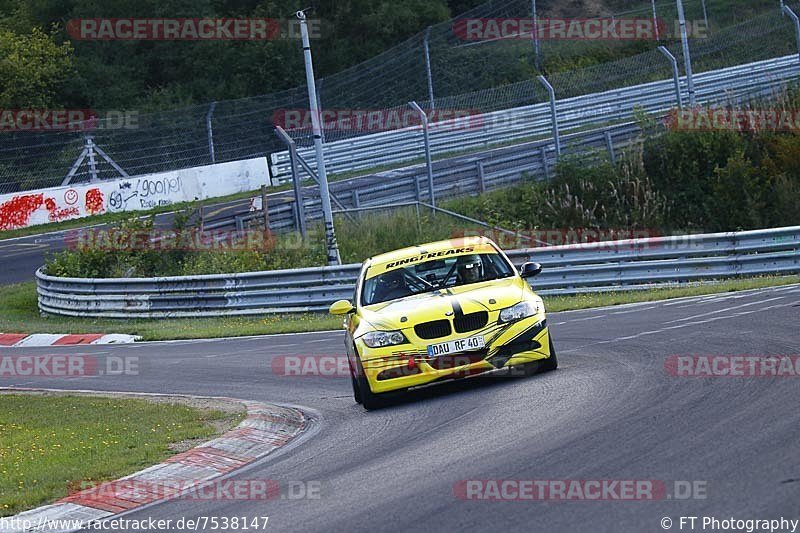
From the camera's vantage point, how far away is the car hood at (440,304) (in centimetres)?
1127

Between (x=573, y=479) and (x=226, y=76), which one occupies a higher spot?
(x=226, y=76)

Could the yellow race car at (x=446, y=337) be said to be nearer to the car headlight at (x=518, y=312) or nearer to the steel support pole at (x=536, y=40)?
the car headlight at (x=518, y=312)

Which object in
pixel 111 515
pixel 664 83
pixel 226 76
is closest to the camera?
pixel 111 515

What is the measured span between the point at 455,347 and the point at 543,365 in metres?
1.13

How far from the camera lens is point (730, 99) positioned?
32.4 meters

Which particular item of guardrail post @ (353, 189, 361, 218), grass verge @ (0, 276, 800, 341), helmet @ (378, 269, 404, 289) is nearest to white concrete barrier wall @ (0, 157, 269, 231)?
grass verge @ (0, 276, 800, 341)

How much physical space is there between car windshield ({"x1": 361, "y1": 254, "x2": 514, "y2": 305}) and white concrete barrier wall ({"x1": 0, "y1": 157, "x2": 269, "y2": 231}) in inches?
1115

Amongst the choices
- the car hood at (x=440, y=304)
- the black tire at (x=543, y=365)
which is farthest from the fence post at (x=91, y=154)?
the black tire at (x=543, y=365)

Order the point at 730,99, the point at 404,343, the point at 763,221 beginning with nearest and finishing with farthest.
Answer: the point at 404,343, the point at 763,221, the point at 730,99

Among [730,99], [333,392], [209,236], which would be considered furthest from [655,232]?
[333,392]

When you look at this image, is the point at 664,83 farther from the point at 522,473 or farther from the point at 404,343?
the point at 522,473

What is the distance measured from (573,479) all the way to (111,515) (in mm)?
3321

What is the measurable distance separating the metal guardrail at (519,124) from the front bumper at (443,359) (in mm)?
29982

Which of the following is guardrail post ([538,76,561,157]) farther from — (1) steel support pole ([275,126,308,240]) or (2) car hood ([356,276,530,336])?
(2) car hood ([356,276,530,336])
